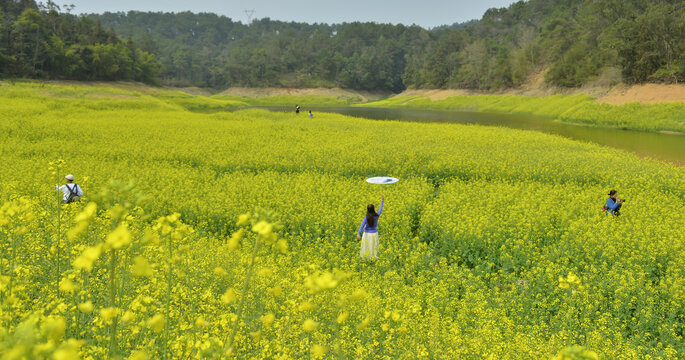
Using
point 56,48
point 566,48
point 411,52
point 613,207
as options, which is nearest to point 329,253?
point 613,207

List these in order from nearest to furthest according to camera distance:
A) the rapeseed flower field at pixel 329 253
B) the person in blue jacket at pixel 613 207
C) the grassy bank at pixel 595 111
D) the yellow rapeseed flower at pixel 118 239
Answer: the yellow rapeseed flower at pixel 118 239 < the rapeseed flower field at pixel 329 253 < the person in blue jacket at pixel 613 207 < the grassy bank at pixel 595 111

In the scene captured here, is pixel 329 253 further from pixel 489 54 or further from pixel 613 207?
pixel 489 54

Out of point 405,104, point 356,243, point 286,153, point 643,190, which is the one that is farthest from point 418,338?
point 405,104

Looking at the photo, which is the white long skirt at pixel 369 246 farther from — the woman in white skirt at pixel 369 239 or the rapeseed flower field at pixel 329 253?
the rapeseed flower field at pixel 329 253

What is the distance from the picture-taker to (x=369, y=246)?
29.7 feet

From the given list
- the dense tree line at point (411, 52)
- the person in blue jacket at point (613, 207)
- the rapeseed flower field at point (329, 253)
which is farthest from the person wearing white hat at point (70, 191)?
the dense tree line at point (411, 52)

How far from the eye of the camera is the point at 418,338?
5461mm

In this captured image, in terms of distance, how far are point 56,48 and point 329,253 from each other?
283 feet

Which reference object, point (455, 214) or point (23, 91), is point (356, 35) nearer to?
point (23, 91)

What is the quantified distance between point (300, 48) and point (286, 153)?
459 ft

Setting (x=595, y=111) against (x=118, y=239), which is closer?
(x=118, y=239)

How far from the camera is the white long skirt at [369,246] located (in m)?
9.00

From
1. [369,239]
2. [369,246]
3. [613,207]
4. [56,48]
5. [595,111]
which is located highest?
[56,48]

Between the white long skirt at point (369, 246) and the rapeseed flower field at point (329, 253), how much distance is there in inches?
9.8
